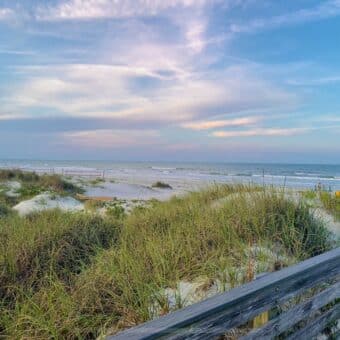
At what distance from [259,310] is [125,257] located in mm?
2211

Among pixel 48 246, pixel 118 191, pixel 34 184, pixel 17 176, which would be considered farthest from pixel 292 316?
pixel 17 176

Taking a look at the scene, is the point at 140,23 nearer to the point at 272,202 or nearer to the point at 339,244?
the point at 272,202

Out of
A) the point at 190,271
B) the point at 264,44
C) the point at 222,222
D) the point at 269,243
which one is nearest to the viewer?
the point at 190,271

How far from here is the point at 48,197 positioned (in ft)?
46.2

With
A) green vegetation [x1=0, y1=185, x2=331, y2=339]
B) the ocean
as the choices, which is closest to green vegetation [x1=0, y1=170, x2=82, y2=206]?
the ocean

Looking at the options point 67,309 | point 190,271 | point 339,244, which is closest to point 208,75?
point 339,244

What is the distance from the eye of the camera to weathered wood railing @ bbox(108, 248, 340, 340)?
172 cm

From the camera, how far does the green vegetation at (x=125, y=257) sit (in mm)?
3270

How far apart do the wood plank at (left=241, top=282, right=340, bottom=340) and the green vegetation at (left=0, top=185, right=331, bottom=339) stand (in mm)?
802

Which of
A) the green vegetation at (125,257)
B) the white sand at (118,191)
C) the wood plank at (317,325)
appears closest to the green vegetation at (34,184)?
the white sand at (118,191)

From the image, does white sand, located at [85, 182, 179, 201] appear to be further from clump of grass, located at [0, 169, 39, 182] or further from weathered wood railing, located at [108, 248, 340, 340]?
weathered wood railing, located at [108, 248, 340, 340]

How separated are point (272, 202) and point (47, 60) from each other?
7.90 meters

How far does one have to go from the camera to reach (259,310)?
230 centimetres

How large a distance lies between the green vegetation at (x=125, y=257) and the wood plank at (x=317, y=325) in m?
0.81
